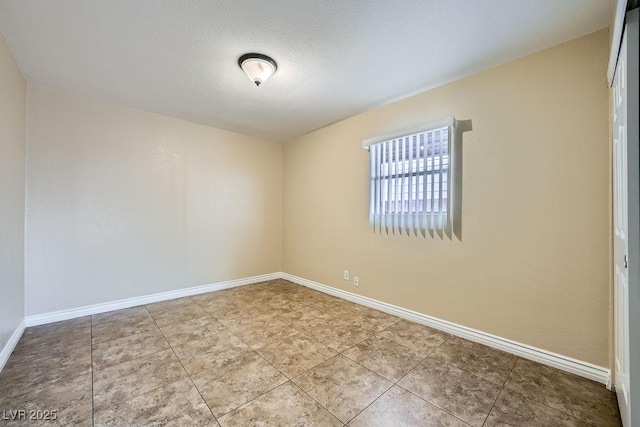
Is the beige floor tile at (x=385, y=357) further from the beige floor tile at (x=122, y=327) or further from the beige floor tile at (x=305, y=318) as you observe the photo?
the beige floor tile at (x=122, y=327)

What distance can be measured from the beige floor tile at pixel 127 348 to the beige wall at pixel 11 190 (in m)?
0.64

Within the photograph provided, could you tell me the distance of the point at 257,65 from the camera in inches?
84.7

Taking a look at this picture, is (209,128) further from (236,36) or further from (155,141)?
(236,36)

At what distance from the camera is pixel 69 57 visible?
2137 millimetres

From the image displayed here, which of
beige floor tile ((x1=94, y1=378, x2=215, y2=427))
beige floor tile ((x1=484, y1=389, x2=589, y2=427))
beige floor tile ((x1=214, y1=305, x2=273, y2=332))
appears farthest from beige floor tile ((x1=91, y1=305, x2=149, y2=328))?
beige floor tile ((x1=484, y1=389, x2=589, y2=427))

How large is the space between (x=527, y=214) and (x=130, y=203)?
4109 millimetres

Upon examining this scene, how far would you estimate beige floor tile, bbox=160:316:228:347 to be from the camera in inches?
91.1

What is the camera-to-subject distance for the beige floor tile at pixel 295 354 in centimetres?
189

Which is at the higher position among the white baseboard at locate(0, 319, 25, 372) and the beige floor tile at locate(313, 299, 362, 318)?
the white baseboard at locate(0, 319, 25, 372)

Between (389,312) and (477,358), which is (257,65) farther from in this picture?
(477,358)

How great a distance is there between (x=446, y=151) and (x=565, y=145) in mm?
815

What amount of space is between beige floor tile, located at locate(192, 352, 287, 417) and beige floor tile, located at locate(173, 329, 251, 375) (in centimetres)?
8

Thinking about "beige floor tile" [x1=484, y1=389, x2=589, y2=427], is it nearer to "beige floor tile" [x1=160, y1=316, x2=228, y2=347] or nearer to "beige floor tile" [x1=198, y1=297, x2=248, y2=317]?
"beige floor tile" [x1=160, y1=316, x2=228, y2=347]

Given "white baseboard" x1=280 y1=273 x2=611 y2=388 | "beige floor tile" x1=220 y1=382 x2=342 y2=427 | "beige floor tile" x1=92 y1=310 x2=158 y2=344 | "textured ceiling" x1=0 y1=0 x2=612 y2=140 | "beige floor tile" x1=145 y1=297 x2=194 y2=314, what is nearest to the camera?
"beige floor tile" x1=220 y1=382 x2=342 y2=427
